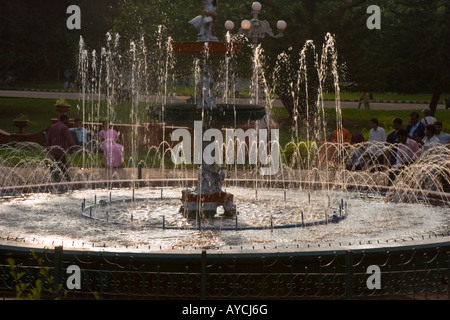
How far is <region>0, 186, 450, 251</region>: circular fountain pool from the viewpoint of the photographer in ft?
38.6

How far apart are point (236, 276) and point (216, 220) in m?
3.55

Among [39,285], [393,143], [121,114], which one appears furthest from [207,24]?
[121,114]

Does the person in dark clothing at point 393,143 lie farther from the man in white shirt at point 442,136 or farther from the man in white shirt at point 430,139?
the man in white shirt at point 442,136

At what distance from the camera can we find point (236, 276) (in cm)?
984

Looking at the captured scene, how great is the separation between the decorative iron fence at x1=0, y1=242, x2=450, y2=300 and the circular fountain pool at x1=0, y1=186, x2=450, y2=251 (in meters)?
1.02

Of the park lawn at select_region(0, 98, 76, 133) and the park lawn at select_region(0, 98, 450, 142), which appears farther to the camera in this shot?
the park lawn at select_region(0, 98, 76, 133)

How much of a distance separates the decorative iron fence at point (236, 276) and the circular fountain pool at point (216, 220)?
1.02 metres

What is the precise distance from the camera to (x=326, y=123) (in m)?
35.5

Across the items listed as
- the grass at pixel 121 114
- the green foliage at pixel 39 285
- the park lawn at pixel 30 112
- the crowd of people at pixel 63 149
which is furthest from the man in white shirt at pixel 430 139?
the park lawn at pixel 30 112

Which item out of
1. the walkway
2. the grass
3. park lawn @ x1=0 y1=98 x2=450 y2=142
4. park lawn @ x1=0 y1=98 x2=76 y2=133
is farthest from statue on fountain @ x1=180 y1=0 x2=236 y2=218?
the walkway

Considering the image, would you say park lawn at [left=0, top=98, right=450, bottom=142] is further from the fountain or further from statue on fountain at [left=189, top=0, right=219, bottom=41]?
statue on fountain at [left=189, top=0, right=219, bottom=41]

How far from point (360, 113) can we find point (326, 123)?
6.30 m

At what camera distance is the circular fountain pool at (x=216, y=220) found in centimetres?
1177

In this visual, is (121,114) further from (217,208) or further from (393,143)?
(217,208)
